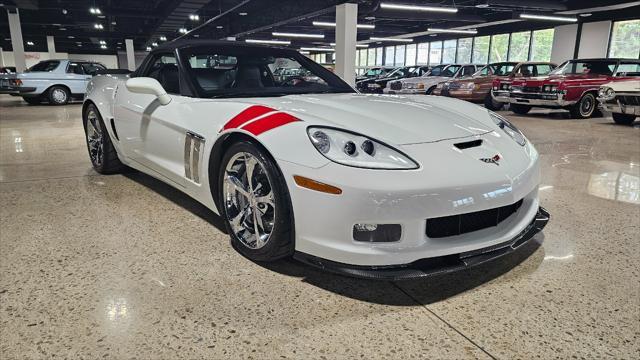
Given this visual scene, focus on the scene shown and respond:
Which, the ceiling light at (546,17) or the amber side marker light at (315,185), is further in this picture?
the ceiling light at (546,17)

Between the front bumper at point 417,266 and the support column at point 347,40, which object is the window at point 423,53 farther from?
the front bumper at point 417,266

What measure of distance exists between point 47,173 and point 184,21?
2158cm

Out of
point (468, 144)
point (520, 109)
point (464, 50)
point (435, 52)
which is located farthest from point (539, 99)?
point (435, 52)

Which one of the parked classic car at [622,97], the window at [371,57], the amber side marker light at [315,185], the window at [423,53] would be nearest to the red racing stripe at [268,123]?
the amber side marker light at [315,185]

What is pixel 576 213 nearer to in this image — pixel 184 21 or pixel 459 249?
pixel 459 249

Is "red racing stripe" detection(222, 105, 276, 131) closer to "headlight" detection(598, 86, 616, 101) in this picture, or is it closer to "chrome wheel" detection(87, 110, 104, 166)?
"chrome wheel" detection(87, 110, 104, 166)

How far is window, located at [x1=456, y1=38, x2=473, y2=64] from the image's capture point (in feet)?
82.4

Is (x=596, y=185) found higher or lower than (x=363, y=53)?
lower

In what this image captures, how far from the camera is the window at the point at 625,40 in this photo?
1677cm

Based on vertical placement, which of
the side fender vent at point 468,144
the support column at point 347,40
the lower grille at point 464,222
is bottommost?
the lower grille at point 464,222

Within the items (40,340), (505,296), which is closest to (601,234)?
(505,296)

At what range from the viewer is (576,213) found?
315 centimetres

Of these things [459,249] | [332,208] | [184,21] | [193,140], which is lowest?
[459,249]

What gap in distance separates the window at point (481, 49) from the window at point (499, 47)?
15.0 inches
